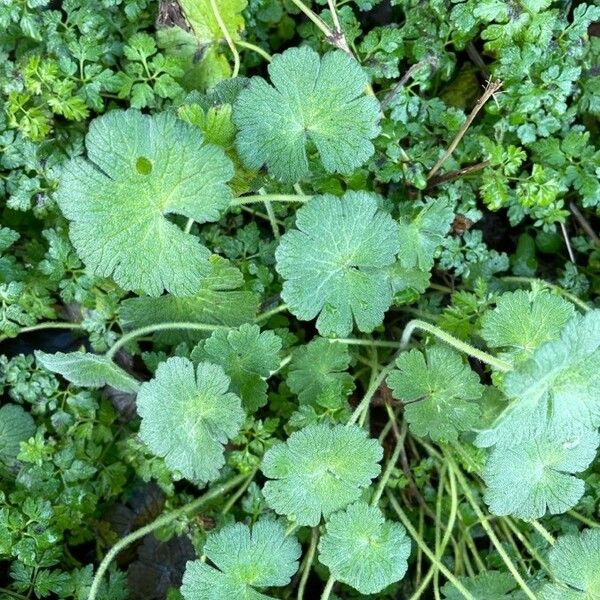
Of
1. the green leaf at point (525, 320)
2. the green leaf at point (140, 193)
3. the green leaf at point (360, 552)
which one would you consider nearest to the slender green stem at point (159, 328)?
the green leaf at point (140, 193)

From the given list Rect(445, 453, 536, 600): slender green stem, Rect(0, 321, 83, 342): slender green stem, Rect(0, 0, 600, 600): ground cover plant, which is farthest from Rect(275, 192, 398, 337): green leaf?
Rect(0, 321, 83, 342): slender green stem

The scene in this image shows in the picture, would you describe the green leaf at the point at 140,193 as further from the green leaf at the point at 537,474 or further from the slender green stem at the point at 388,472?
the green leaf at the point at 537,474

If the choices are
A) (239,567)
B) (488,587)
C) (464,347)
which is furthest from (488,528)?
(239,567)

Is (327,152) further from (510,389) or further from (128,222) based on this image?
(510,389)

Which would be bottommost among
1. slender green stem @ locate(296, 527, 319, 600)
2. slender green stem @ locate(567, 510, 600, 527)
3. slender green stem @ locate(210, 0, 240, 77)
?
Result: slender green stem @ locate(567, 510, 600, 527)

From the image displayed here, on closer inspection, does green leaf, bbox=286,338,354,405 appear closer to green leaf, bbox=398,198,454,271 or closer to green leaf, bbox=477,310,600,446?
green leaf, bbox=398,198,454,271

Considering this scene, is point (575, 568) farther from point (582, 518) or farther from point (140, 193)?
point (140, 193)

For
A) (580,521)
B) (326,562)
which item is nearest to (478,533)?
(580,521)
